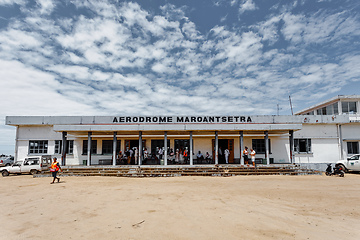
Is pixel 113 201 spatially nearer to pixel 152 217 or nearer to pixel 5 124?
pixel 152 217

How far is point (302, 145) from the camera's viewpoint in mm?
19703

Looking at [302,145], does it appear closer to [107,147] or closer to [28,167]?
[107,147]

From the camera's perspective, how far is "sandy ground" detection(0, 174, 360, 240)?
505cm

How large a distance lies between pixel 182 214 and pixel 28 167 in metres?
15.2

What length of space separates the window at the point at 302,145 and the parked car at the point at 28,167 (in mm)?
20075

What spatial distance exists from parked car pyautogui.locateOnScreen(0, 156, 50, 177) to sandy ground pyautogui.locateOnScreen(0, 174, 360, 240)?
25.8ft

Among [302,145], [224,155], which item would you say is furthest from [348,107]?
[224,155]

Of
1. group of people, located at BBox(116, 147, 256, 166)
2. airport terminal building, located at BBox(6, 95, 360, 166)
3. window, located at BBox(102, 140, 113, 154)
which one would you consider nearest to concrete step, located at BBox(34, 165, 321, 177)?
group of people, located at BBox(116, 147, 256, 166)

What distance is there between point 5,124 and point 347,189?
78.3 feet

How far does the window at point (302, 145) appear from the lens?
772 inches

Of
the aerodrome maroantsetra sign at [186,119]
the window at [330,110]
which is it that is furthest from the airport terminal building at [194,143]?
the window at [330,110]

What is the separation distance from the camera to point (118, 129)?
16422 mm

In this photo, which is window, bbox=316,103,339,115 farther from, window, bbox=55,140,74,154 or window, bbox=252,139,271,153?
window, bbox=55,140,74,154

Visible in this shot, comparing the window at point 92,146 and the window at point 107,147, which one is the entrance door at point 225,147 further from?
the window at point 92,146
